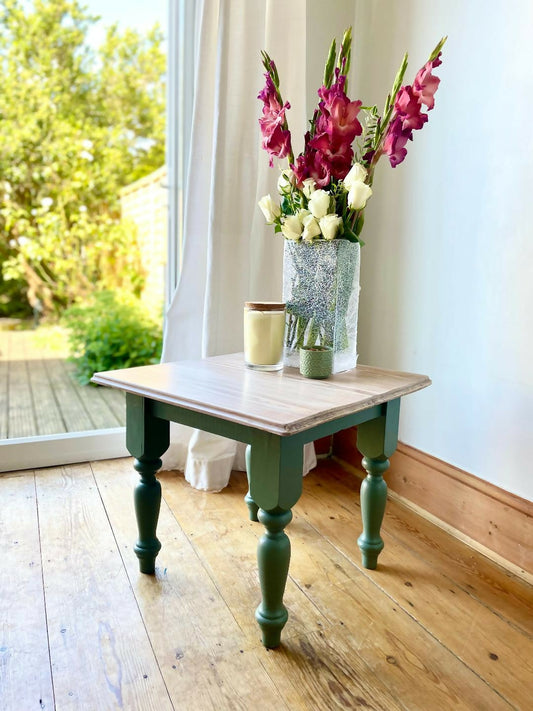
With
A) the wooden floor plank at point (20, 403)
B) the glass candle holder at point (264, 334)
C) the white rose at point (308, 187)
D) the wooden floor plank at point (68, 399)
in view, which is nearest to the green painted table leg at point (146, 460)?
the glass candle holder at point (264, 334)

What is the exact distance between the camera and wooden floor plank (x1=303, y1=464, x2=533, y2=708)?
1127mm

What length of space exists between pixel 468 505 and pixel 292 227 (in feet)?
3.20

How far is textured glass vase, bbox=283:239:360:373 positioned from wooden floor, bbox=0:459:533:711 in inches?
22.7

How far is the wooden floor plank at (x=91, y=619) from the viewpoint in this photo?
104 centimetres

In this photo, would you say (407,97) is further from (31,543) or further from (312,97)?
(31,543)

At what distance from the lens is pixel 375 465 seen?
4.74ft

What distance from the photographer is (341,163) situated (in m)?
1.29

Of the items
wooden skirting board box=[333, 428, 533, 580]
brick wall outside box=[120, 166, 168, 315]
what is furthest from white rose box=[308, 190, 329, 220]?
brick wall outside box=[120, 166, 168, 315]

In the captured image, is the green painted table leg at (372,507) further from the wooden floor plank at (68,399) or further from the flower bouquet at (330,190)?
the wooden floor plank at (68,399)

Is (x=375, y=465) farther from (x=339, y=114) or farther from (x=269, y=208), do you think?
(x=339, y=114)

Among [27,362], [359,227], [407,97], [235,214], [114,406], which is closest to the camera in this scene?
A: [407,97]

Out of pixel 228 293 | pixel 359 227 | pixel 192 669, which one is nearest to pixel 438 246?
pixel 359 227

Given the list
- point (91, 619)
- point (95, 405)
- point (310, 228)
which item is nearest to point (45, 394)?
point (95, 405)

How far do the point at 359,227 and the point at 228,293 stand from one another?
71 cm
